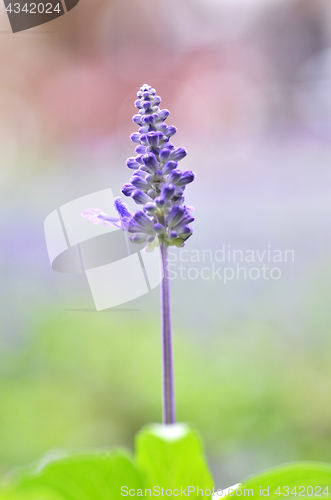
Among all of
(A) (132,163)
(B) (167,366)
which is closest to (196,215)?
(A) (132,163)

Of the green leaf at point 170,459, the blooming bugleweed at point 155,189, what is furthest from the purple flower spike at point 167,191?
the green leaf at point 170,459

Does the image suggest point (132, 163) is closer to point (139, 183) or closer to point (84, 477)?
point (139, 183)

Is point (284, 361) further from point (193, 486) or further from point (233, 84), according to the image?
point (233, 84)

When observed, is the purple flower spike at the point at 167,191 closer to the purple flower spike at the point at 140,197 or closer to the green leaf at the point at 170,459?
the purple flower spike at the point at 140,197

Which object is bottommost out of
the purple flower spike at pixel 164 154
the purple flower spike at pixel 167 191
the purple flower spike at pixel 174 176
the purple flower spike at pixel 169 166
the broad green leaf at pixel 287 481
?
the broad green leaf at pixel 287 481

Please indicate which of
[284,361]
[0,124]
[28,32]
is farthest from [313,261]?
[28,32]
